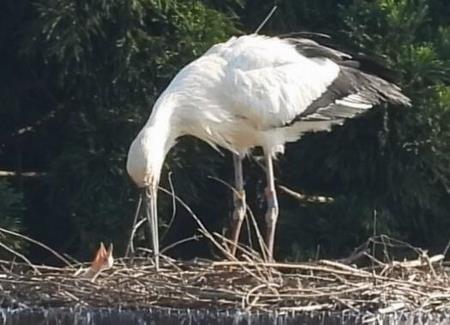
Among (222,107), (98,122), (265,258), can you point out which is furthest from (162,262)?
(98,122)

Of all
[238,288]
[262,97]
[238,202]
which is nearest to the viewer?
[238,288]

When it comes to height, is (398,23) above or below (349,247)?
above

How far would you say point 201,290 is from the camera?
5.82m

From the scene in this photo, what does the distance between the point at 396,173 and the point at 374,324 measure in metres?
2.52

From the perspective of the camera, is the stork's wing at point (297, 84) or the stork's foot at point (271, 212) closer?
the stork's wing at point (297, 84)

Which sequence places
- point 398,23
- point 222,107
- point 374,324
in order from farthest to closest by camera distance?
1. point 398,23
2. point 222,107
3. point 374,324

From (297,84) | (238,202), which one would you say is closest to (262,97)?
(297,84)

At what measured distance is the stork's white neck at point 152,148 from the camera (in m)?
6.79

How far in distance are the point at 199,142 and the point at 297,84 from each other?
101cm

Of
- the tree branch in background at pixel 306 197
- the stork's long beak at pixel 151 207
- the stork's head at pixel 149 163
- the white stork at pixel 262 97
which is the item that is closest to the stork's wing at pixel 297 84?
the white stork at pixel 262 97

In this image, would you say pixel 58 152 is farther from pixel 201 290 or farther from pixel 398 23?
pixel 201 290

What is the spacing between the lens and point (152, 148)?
6.84 metres

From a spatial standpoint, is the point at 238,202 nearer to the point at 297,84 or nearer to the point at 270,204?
the point at 270,204

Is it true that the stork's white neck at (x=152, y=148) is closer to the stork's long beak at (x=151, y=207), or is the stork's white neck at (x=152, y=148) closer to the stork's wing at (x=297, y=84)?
the stork's long beak at (x=151, y=207)
